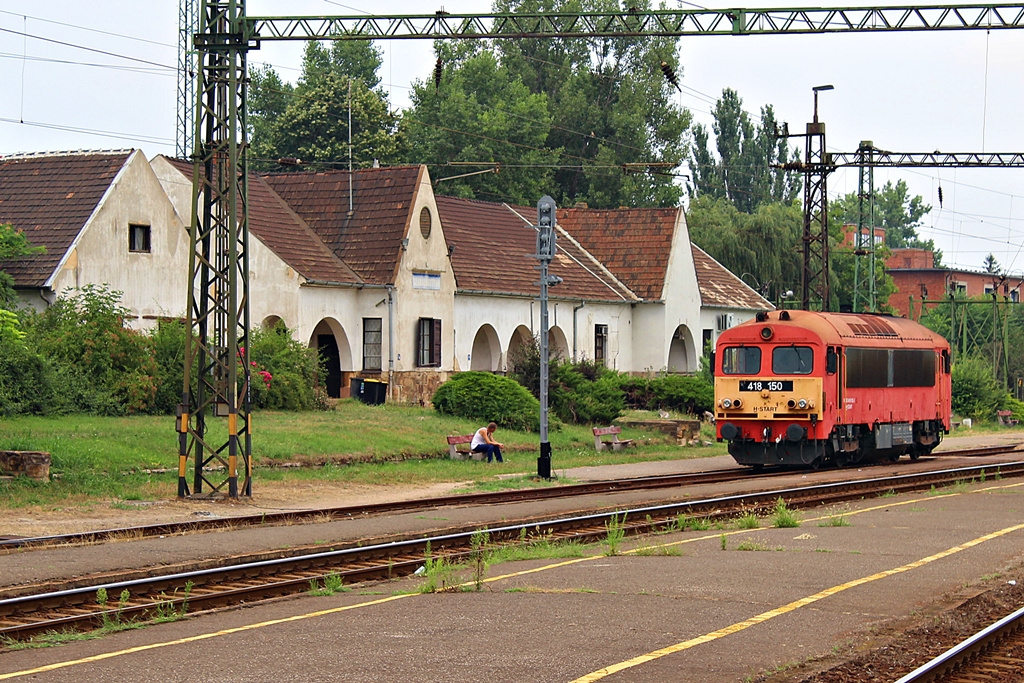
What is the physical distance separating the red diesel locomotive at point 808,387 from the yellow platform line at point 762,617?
501 inches

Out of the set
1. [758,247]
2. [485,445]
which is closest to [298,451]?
[485,445]

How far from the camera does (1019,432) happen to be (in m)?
54.3

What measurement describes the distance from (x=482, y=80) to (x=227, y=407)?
201ft

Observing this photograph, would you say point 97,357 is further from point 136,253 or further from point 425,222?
point 425,222

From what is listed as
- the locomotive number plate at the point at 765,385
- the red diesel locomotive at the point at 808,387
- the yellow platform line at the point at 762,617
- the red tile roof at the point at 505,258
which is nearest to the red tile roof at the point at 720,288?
the red tile roof at the point at 505,258

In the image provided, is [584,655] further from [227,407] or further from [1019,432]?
[1019,432]

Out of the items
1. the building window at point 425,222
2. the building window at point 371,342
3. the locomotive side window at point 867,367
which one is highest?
the building window at point 425,222

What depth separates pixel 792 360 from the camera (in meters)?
29.7

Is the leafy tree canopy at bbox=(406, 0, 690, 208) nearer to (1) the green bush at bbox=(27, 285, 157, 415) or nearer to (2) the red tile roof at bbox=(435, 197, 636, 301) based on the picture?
(2) the red tile roof at bbox=(435, 197, 636, 301)

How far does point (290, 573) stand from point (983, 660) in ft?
24.5

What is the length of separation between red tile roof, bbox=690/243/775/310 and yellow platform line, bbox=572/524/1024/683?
41.9 metres

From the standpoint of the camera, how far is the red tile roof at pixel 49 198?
33.3m

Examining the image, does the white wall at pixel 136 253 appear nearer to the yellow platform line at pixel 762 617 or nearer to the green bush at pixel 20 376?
the green bush at pixel 20 376

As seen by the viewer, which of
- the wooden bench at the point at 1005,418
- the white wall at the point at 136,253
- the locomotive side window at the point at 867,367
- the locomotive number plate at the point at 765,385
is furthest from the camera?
the wooden bench at the point at 1005,418
